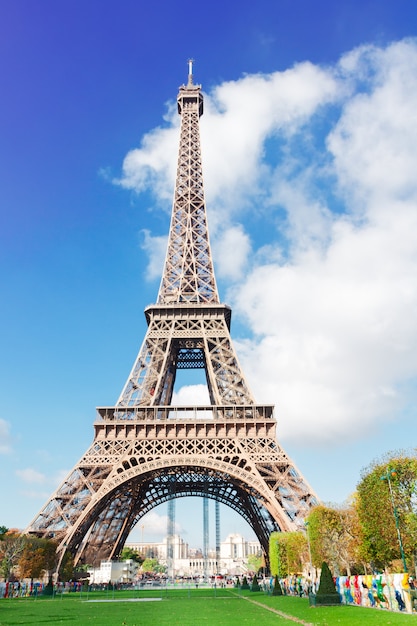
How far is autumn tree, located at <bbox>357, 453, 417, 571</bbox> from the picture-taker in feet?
102

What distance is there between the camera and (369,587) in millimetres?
24703

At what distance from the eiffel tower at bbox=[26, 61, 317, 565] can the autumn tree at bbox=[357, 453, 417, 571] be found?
643 cm

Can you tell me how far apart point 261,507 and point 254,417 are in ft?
32.0

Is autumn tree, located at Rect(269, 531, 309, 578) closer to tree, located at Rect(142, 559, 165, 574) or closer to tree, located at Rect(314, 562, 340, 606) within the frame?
tree, located at Rect(314, 562, 340, 606)

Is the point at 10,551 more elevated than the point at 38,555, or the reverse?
the point at 10,551

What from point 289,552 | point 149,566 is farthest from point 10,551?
point 149,566

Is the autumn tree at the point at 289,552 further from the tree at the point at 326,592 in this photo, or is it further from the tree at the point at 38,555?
the tree at the point at 38,555

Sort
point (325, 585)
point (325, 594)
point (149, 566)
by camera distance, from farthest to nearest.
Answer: point (149, 566)
point (325, 585)
point (325, 594)

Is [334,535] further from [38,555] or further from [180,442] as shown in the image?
[38,555]

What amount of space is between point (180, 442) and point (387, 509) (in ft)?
57.1

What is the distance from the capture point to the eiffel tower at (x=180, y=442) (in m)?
40.2

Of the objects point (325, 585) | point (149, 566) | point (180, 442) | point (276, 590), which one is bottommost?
point (276, 590)

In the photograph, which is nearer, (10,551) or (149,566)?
(10,551)

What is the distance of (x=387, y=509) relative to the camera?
107ft
